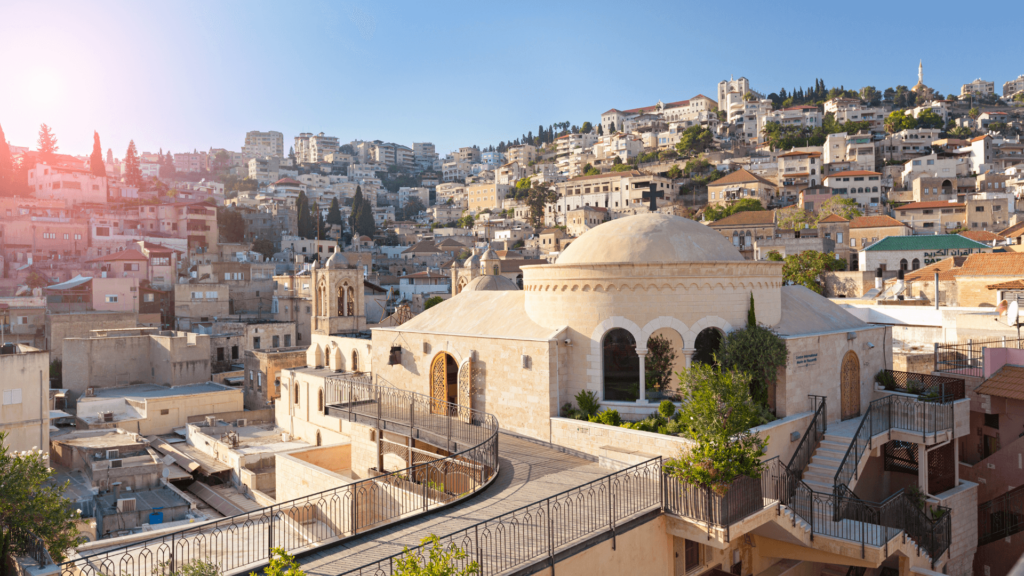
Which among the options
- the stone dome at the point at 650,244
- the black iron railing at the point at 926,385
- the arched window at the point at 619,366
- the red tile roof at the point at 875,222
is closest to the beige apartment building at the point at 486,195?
the red tile roof at the point at 875,222

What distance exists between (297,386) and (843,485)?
22060 mm

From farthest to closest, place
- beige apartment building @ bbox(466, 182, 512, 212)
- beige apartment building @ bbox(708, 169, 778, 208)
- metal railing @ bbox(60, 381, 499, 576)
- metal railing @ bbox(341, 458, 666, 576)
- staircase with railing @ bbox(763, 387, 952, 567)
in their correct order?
1. beige apartment building @ bbox(466, 182, 512, 212)
2. beige apartment building @ bbox(708, 169, 778, 208)
3. staircase with railing @ bbox(763, 387, 952, 567)
4. metal railing @ bbox(60, 381, 499, 576)
5. metal railing @ bbox(341, 458, 666, 576)

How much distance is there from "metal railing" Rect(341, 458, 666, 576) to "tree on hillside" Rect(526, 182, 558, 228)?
309 ft

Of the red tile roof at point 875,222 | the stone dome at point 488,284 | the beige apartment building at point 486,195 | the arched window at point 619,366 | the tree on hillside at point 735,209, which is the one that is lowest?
the arched window at point 619,366

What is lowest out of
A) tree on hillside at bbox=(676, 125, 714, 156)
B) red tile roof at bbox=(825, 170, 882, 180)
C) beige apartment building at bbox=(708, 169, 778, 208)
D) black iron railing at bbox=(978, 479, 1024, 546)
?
black iron railing at bbox=(978, 479, 1024, 546)

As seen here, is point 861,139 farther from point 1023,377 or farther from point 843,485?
point 843,485

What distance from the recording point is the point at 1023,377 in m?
20.3

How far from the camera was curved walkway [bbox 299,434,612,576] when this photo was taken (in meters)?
9.59

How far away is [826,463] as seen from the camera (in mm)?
15938

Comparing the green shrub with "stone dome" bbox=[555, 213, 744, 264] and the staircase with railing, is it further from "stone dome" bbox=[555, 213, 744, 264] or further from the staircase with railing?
the staircase with railing

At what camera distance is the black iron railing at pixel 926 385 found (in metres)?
19.5

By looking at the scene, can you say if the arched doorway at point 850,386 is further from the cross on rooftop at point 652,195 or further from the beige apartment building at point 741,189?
the cross on rooftop at point 652,195

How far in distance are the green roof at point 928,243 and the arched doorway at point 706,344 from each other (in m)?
48.1

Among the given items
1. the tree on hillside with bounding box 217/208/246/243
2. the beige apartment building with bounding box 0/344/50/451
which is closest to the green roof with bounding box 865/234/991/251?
the beige apartment building with bounding box 0/344/50/451
